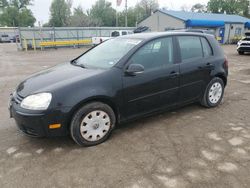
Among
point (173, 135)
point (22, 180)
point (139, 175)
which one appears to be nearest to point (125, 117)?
point (173, 135)

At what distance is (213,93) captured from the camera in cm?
475

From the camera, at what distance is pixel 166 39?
395 centimetres

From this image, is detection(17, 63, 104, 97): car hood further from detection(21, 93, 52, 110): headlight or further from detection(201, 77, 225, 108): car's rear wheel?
detection(201, 77, 225, 108): car's rear wheel

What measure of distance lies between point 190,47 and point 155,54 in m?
0.91

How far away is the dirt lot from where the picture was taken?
2.58m

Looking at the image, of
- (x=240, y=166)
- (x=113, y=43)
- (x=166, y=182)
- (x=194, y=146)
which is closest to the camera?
(x=166, y=182)

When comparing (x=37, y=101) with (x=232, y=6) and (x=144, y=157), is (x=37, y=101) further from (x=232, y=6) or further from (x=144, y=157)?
(x=232, y=6)

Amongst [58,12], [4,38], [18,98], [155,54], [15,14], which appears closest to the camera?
[18,98]

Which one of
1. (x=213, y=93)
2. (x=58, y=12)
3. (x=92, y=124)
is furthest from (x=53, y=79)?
(x=58, y=12)

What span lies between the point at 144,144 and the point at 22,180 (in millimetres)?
1677

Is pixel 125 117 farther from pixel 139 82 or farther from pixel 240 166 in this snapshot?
pixel 240 166

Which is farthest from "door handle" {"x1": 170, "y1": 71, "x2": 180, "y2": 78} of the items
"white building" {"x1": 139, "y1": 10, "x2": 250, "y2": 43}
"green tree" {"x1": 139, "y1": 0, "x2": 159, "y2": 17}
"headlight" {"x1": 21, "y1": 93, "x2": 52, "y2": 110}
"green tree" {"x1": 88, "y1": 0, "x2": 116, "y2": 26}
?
"green tree" {"x1": 139, "y1": 0, "x2": 159, "y2": 17}

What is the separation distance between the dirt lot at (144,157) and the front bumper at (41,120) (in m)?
0.34

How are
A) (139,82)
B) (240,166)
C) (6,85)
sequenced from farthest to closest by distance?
(6,85)
(139,82)
(240,166)
